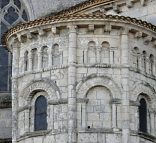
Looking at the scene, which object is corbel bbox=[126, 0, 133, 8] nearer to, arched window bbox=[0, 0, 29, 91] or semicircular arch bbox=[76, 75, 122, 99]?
semicircular arch bbox=[76, 75, 122, 99]

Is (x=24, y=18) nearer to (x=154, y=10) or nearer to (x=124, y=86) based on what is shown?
(x=154, y=10)

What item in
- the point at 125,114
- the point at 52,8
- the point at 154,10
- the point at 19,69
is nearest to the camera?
the point at 125,114

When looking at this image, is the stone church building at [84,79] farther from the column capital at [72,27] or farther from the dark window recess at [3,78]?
the dark window recess at [3,78]

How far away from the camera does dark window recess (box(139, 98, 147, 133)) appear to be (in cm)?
1866

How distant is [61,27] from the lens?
61.6ft

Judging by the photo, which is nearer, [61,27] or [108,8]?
[61,27]

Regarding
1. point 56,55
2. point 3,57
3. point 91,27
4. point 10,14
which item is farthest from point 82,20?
point 10,14

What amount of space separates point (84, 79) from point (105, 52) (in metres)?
1.01

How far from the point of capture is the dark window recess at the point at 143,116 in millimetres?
18656

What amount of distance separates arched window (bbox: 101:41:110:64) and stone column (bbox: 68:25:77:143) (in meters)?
0.79

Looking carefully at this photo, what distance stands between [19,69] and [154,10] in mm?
4601

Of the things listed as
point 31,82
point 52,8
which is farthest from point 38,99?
point 52,8

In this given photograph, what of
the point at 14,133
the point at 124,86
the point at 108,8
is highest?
the point at 108,8

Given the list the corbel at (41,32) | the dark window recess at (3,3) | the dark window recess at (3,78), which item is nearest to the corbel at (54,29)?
the corbel at (41,32)
